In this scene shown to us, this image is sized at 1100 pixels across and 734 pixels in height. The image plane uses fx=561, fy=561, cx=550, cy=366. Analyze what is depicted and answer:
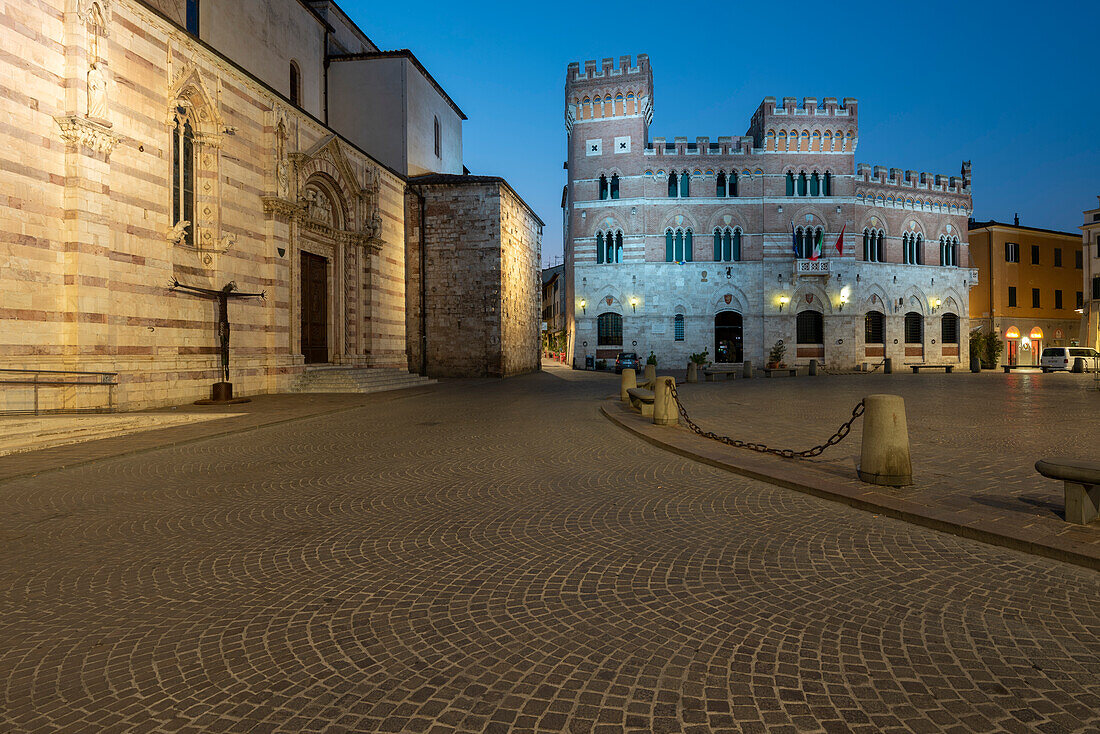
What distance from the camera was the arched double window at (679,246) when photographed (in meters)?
Answer: 38.8

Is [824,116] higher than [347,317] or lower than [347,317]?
higher

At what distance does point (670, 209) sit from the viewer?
38.6 metres

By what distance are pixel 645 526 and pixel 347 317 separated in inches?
819

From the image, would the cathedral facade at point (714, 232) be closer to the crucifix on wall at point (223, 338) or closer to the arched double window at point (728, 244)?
the arched double window at point (728, 244)

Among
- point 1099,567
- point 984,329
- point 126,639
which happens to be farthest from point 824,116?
point 126,639

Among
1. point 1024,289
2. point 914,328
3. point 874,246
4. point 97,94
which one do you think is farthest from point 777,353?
point 97,94

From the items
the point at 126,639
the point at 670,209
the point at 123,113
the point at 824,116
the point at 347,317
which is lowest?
the point at 126,639

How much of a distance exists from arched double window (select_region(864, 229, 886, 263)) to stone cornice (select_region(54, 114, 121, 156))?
4253cm

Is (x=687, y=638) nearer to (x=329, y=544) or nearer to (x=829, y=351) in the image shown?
(x=329, y=544)

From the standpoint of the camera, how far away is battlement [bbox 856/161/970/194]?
40.2 meters

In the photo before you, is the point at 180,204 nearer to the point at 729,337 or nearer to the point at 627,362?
the point at 627,362

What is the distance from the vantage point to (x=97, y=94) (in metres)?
12.1

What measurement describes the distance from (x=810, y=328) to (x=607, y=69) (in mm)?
22701

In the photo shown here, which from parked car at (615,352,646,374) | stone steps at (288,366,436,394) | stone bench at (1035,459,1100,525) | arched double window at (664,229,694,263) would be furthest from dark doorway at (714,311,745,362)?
stone bench at (1035,459,1100,525)
